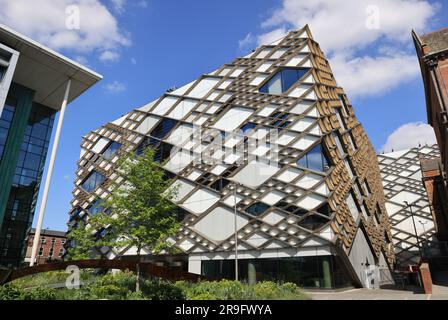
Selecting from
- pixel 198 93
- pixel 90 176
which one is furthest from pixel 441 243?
pixel 90 176

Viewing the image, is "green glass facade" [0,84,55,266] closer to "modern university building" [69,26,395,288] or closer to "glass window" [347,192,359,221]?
"modern university building" [69,26,395,288]

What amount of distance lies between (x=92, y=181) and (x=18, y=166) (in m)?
10.8

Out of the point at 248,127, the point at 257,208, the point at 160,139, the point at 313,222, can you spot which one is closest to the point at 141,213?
the point at 257,208

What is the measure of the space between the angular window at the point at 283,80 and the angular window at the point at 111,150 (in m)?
22.8

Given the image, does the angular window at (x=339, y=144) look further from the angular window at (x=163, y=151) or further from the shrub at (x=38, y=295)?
the shrub at (x=38, y=295)

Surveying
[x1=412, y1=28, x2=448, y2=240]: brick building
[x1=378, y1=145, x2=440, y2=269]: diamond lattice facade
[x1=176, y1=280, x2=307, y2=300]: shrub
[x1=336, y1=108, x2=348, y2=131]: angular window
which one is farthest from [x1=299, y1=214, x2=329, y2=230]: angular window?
[x1=378, y1=145, x2=440, y2=269]: diamond lattice facade

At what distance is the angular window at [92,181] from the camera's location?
42997 mm

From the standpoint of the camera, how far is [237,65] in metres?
33.9

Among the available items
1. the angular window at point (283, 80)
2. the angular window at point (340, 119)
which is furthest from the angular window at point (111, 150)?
the angular window at point (340, 119)

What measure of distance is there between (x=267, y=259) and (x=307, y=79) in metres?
16.8

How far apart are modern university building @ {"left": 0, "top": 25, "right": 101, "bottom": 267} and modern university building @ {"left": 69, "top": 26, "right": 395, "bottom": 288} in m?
10.9

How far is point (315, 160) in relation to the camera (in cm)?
2578

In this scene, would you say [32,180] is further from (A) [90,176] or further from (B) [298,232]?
(B) [298,232]

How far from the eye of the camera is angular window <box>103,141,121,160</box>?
42519 millimetres
